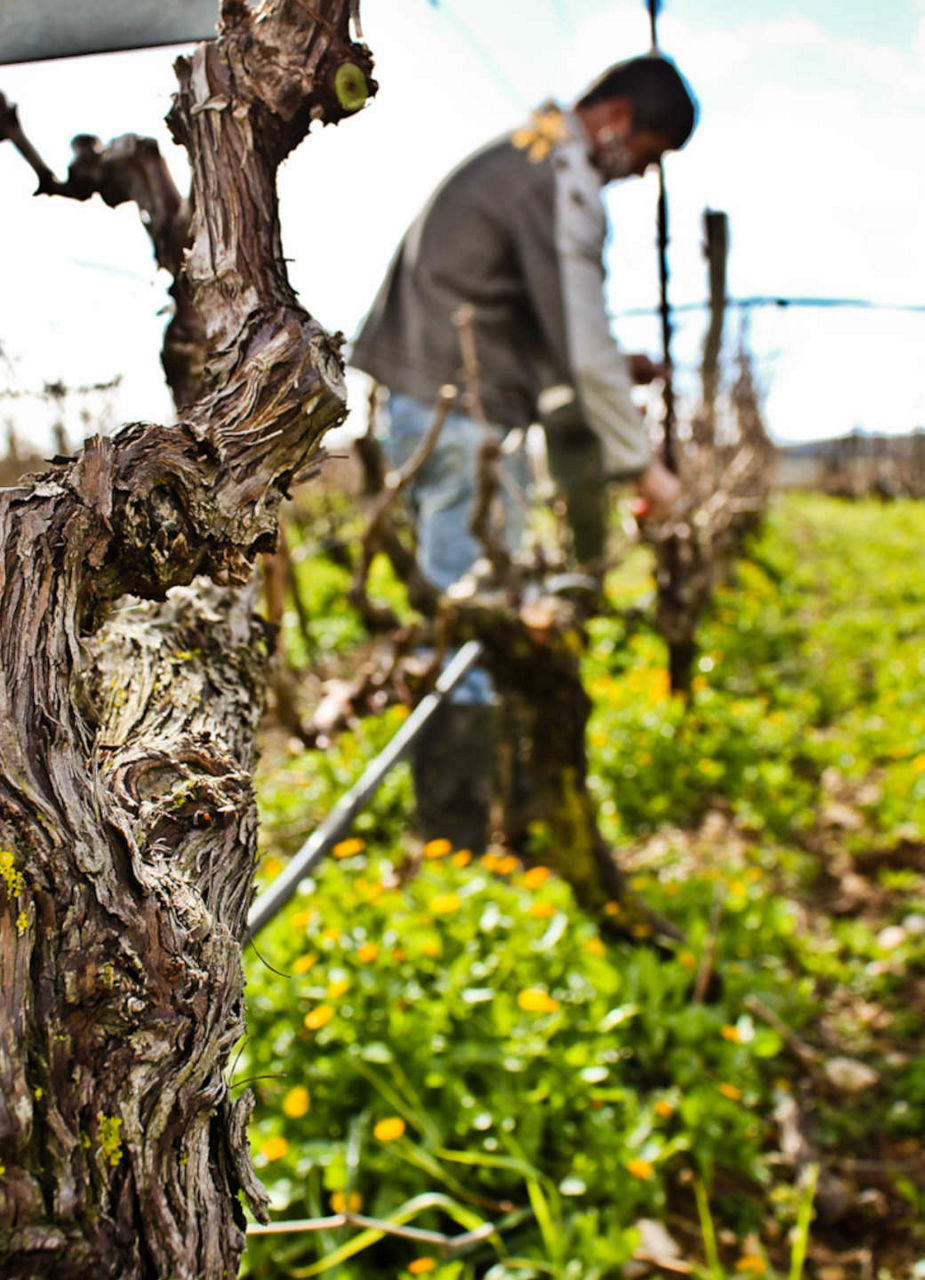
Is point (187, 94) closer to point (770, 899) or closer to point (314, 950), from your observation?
point (314, 950)

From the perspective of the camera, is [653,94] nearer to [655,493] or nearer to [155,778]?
[655,493]

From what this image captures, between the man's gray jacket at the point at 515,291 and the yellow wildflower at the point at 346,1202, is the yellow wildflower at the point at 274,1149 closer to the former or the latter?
the yellow wildflower at the point at 346,1202

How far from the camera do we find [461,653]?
3355 mm

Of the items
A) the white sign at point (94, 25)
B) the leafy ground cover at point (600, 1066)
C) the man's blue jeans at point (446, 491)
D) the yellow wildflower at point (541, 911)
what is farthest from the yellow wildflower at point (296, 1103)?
the white sign at point (94, 25)

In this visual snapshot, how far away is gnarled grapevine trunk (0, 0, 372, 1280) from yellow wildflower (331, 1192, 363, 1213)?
4.51 feet

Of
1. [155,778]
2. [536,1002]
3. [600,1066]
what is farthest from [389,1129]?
[155,778]

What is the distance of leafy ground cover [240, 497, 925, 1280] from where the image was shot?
6.81ft

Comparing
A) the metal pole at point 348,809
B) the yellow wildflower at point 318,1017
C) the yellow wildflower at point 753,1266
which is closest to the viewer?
the metal pole at point 348,809

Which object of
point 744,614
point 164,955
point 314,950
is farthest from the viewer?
point 744,614

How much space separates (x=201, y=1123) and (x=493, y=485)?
2.44 metres

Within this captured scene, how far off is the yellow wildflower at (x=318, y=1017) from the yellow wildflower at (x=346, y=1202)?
1.17ft

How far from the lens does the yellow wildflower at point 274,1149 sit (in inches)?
81.7

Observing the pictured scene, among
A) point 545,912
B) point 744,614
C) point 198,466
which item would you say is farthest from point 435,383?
point 744,614

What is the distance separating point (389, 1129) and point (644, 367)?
331 centimetres
